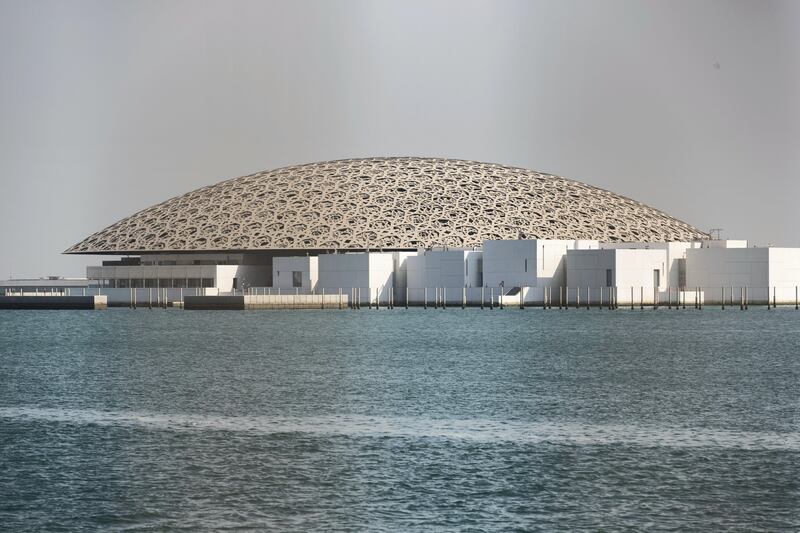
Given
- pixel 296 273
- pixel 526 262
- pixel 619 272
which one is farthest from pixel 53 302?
pixel 619 272

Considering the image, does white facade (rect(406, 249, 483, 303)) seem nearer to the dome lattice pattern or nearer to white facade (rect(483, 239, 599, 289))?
white facade (rect(483, 239, 599, 289))

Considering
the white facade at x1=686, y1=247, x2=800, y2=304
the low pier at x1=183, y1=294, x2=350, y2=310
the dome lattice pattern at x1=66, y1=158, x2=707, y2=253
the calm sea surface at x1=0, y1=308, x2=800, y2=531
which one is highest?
Answer: the dome lattice pattern at x1=66, y1=158, x2=707, y2=253

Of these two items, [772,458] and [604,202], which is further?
[604,202]

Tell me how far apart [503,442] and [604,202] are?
360 ft

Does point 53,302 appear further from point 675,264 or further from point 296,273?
point 675,264

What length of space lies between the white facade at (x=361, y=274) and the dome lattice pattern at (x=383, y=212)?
21.3ft

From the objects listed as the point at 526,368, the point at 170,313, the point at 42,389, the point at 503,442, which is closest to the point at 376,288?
the point at 170,313

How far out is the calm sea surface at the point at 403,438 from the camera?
22969mm

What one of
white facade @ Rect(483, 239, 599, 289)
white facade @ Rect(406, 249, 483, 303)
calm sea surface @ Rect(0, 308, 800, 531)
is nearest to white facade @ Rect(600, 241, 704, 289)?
white facade @ Rect(483, 239, 599, 289)

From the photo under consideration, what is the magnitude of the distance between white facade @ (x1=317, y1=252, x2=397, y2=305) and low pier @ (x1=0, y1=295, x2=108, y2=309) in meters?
23.9

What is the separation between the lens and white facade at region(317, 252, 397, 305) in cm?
11081

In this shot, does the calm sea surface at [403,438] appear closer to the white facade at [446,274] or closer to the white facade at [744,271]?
the white facade at [744,271]

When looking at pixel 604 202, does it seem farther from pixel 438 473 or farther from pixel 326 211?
pixel 438 473

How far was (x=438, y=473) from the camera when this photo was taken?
2636 centimetres
